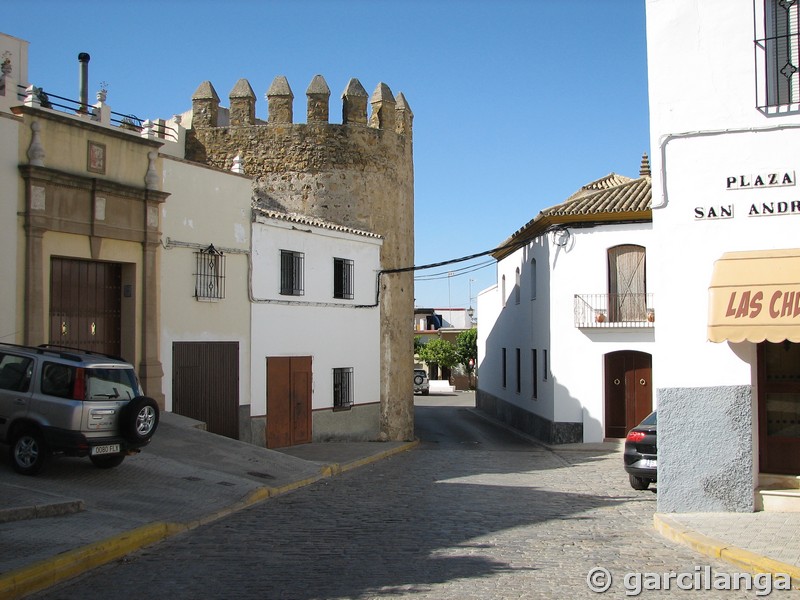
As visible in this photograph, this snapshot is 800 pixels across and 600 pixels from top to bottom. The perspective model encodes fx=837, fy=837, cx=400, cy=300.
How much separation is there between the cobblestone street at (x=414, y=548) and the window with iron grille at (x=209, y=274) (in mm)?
5967

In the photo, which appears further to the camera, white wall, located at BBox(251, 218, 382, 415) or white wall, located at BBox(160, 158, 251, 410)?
white wall, located at BBox(251, 218, 382, 415)

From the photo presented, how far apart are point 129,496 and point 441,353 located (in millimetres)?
50875

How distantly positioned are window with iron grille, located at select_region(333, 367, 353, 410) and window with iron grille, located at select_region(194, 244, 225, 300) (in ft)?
17.1

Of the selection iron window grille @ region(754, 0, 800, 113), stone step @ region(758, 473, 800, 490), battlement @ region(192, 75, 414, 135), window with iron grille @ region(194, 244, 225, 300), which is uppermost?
battlement @ region(192, 75, 414, 135)

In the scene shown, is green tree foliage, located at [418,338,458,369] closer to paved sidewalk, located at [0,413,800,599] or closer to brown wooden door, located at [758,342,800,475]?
paved sidewalk, located at [0,413,800,599]

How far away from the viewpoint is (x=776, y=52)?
10.7 metres

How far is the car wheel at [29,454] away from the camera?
1163 centimetres

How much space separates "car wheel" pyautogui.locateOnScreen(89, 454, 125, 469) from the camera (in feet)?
40.3

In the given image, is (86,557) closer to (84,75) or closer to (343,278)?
(343,278)

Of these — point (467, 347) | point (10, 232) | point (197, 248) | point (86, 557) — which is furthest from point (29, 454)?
point (467, 347)

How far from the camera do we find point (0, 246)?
14438 mm

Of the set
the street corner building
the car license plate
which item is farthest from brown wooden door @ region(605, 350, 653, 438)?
the car license plate

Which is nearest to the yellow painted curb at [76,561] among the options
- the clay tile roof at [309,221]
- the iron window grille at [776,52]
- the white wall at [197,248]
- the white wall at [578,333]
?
→ the white wall at [197,248]

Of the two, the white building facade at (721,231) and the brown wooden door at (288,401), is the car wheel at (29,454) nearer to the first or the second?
the white building facade at (721,231)
